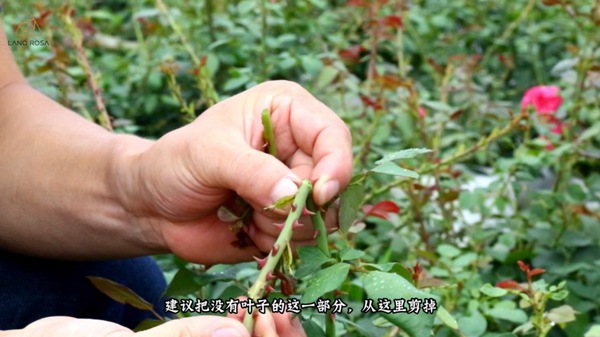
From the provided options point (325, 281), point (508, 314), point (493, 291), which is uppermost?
point (325, 281)

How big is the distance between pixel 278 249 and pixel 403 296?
0.13 meters

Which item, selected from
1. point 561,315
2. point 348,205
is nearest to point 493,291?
point 561,315

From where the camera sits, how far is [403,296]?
865 mm

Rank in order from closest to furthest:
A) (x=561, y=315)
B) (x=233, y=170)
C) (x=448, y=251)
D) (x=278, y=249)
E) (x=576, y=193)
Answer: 1. (x=278, y=249)
2. (x=233, y=170)
3. (x=561, y=315)
4. (x=448, y=251)
5. (x=576, y=193)

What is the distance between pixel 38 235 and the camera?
129 centimetres

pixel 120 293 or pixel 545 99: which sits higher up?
pixel 120 293

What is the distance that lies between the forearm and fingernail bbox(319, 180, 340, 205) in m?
0.33

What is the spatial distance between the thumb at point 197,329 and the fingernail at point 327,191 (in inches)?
8.0

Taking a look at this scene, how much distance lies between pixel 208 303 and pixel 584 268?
782 mm

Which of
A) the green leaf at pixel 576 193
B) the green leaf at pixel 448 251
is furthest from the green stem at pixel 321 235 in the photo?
the green leaf at pixel 576 193

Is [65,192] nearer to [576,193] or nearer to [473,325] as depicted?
[473,325]

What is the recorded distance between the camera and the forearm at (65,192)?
1.25m

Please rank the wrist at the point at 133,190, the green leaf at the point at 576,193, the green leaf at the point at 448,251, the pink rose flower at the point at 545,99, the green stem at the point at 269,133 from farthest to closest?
the pink rose flower at the point at 545,99
the green leaf at the point at 576,193
the green leaf at the point at 448,251
the wrist at the point at 133,190
the green stem at the point at 269,133

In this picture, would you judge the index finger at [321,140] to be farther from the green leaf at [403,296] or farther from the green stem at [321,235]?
the green leaf at [403,296]
